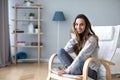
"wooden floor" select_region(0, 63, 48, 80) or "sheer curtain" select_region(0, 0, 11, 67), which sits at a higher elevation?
"sheer curtain" select_region(0, 0, 11, 67)

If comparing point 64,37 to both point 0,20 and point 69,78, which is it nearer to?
point 0,20

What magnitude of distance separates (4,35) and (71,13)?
178cm

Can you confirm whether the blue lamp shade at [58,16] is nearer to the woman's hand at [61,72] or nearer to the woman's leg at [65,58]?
the woman's leg at [65,58]

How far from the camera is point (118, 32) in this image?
312 cm

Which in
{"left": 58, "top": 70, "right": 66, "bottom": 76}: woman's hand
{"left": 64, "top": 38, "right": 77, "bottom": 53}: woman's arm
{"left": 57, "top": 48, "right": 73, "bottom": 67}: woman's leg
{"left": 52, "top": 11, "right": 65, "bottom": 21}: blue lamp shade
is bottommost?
{"left": 58, "top": 70, "right": 66, "bottom": 76}: woman's hand

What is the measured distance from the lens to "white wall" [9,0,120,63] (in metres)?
5.82

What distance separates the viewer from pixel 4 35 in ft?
17.3

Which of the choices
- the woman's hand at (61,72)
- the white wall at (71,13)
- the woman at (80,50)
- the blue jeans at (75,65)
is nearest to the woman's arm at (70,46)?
the woman at (80,50)

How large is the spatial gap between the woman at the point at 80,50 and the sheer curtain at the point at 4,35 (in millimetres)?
2745

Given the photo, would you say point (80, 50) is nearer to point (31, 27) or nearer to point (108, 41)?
point (108, 41)

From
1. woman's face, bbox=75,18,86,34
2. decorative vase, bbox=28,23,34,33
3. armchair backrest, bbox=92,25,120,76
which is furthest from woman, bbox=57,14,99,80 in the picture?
→ decorative vase, bbox=28,23,34,33

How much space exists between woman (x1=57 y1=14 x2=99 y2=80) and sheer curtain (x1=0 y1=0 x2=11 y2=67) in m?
2.75

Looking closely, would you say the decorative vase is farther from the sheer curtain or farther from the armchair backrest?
the armchair backrest

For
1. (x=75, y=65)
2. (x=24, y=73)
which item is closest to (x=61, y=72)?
(x=75, y=65)
